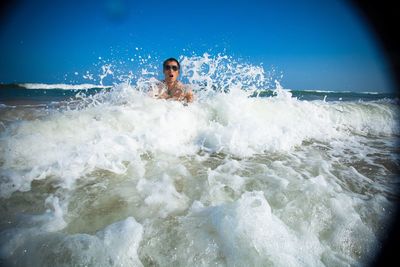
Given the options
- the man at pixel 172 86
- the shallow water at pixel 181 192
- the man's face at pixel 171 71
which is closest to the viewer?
the shallow water at pixel 181 192

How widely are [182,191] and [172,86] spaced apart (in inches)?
193

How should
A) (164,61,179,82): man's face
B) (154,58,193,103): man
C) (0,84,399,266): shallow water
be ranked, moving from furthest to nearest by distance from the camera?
(164,61,179,82): man's face < (154,58,193,103): man < (0,84,399,266): shallow water

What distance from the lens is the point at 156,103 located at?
20.0 feet

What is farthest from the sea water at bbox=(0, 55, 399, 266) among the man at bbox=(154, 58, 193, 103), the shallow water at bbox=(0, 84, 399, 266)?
the man at bbox=(154, 58, 193, 103)

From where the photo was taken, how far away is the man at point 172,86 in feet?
22.7

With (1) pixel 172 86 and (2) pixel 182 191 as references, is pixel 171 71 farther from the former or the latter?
(2) pixel 182 191

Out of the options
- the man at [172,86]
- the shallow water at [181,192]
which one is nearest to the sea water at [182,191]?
the shallow water at [181,192]

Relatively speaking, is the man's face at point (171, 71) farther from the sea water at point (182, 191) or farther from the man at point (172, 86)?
the sea water at point (182, 191)

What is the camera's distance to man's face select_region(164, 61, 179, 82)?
703cm

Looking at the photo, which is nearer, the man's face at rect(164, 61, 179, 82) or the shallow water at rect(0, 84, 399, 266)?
the shallow water at rect(0, 84, 399, 266)

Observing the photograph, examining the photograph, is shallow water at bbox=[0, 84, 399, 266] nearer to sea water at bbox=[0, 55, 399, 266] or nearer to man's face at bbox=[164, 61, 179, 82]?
sea water at bbox=[0, 55, 399, 266]

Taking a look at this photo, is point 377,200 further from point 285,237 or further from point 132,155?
→ point 132,155

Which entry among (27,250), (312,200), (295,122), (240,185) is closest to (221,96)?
(295,122)

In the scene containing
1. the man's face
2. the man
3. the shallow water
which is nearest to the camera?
the shallow water
